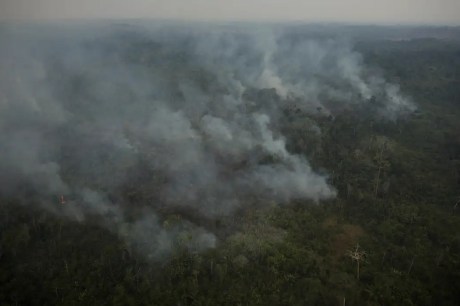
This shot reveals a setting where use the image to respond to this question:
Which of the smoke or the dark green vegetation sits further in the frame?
the smoke

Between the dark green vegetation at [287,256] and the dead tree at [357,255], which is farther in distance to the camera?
the dead tree at [357,255]

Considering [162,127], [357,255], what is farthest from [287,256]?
[162,127]

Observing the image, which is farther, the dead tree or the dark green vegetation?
the dead tree

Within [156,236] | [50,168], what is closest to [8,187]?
[50,168]
